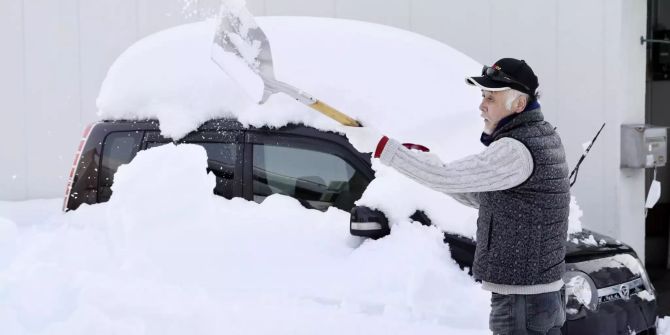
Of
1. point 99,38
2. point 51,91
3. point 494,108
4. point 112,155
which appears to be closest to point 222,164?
point 112,155

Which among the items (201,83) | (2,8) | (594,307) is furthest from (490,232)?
(2,8)

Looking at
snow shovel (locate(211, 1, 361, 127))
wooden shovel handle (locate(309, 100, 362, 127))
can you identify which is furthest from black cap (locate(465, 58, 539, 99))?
snow shovel (locate(211, 1, 361, 127))

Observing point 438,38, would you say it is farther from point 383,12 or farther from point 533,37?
point 533,37

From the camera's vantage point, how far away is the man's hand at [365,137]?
2635 mm

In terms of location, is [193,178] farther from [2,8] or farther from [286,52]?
[2,8]

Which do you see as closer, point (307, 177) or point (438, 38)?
point (307, 177)

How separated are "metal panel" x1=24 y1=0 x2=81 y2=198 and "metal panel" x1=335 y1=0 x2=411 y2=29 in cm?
249

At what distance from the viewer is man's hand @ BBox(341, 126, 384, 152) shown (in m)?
2.63

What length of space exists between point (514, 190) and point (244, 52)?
58.6 inches

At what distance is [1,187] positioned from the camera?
696cm

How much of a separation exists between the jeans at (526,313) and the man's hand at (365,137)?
2.15 feet

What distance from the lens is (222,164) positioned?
12.3 feet

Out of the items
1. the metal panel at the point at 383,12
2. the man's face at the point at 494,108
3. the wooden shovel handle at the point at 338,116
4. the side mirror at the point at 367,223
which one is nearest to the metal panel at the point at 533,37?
the metal panel at the point at 383,12

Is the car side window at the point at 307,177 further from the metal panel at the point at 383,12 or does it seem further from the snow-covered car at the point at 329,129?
the metal panel at the point at 383,12
